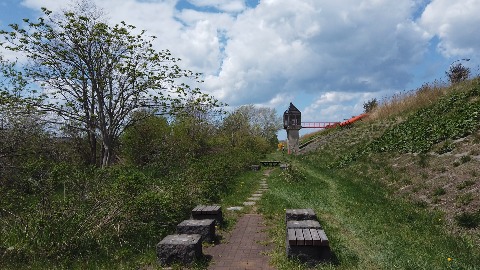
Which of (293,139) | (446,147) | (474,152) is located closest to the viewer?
(474,152)

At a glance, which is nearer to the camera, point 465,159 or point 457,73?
point 465,159

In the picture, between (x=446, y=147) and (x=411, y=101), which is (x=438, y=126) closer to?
(x=446, y=147)

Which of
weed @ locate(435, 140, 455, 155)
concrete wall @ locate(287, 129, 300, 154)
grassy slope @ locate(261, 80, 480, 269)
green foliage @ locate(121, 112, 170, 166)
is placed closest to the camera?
grassy slope @ locate(261, 80, 480, 269)

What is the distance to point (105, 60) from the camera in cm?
1828

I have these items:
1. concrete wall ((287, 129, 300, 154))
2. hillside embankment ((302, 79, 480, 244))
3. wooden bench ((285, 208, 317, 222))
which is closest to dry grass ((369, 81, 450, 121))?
hillside embankment ((302, 79, 480, 244))

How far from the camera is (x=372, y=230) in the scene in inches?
272

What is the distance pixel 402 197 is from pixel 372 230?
110 inches

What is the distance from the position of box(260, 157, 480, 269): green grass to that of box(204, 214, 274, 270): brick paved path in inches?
9.3

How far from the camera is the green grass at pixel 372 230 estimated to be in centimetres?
509

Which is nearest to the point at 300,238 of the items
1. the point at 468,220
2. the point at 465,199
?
the point at 468,220

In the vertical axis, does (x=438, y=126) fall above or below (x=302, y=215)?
above

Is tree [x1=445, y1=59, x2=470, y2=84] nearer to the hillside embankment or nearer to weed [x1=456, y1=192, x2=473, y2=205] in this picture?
the hillside embankment

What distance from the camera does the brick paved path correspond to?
5301 mm

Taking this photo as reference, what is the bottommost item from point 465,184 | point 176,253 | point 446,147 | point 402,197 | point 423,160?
point 176,253
